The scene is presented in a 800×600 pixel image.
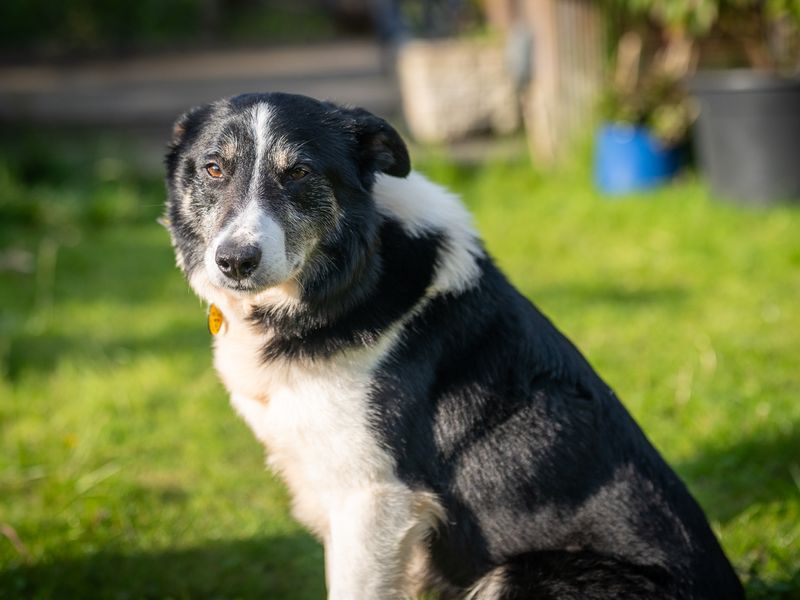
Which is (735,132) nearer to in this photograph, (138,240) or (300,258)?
(138,240)

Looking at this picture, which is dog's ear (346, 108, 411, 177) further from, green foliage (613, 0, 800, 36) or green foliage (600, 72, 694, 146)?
green foliage (600, 72, 694, 146)

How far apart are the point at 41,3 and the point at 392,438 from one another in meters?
15.2

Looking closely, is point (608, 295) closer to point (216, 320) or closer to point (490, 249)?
point (490, 249)

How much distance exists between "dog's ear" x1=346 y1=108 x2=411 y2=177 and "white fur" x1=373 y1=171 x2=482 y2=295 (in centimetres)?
7

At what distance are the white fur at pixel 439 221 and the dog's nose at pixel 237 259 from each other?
0.40m

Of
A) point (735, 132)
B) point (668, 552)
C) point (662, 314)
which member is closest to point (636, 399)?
point (662, 314)

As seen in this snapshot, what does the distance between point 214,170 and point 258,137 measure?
152 mm

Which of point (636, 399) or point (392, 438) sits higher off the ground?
point (392, 438)

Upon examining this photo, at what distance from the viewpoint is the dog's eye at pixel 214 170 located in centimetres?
257

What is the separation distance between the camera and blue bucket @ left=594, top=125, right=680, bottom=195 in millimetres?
7543

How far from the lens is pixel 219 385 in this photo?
4879mm

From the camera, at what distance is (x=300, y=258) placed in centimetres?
255

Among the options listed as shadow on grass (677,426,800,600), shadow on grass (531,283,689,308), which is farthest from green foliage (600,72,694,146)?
shadow on grass (677,426,800,600)

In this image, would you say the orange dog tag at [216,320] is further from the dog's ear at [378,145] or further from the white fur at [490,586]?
the white fur at [490,586]
